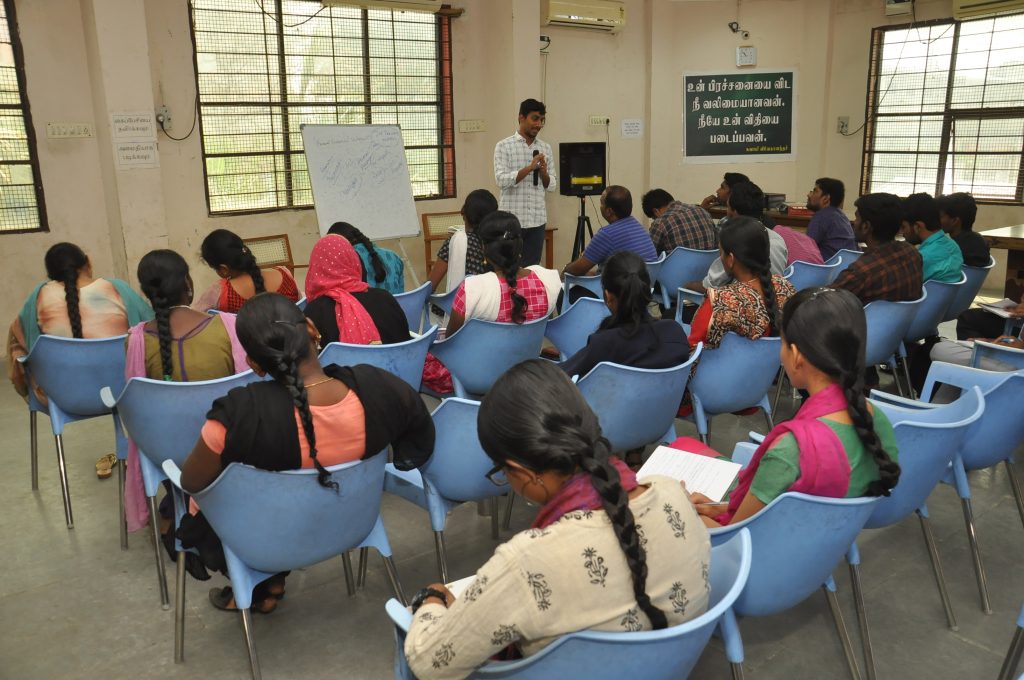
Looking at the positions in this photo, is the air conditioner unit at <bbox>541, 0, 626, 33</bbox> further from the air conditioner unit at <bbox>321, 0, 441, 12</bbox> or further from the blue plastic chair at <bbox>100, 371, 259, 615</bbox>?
the blue plastic chair at <bbox>100, 371, 259, 615</bbox>

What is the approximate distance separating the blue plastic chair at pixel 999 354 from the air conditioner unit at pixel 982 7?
16.6 ft

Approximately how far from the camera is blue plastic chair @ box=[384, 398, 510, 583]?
86.0 inches

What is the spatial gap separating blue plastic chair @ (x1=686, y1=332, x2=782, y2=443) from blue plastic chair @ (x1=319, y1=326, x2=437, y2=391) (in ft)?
3.25

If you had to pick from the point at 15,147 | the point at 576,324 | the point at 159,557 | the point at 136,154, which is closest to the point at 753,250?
the point at 576,324

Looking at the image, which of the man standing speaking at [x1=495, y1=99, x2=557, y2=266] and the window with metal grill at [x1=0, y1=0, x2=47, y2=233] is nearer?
the window with metal grill at [x1=0, y1=0, x2=47, y2=233]

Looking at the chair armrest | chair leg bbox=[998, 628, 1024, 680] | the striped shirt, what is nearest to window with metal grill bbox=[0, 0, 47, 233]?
the striped shirt

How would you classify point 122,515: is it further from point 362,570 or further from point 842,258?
point 842,258

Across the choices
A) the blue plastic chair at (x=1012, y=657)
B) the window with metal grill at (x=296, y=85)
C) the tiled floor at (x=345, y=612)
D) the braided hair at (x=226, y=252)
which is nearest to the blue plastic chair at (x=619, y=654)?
the blue plastic chair at (x=1012, y=657)

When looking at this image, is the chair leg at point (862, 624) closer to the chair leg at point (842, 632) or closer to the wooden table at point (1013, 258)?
the chair leg at point (842, 632)

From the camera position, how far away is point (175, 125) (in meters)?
6.11

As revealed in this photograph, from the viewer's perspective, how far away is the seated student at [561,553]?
119 centimetres

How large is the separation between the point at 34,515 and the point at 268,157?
4.09 m

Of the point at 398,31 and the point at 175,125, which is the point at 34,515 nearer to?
the point at 175,125

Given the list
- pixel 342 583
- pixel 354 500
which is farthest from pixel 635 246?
pixel 354 500
